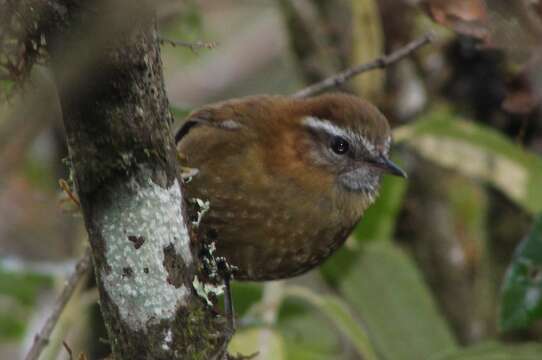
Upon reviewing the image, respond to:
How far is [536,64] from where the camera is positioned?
3.55m

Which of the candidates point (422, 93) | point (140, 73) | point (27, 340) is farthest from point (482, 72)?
point (140, 73)

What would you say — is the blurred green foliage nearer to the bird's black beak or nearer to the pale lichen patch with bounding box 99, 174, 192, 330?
the bird's black beak

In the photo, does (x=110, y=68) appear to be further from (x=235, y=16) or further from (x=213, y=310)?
(x=235, y=16)

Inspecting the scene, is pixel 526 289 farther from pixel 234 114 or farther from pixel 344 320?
pixel 234 114

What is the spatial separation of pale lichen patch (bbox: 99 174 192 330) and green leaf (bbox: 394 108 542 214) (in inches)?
84.7

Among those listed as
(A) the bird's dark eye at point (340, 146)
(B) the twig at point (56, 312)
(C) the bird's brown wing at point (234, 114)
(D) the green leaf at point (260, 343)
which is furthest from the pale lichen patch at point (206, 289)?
(D) the green leaf at point (260, 343)

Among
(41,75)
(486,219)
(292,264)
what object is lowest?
(486,219)

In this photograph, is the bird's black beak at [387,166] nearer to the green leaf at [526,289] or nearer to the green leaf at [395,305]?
the green leaf at [526,289]

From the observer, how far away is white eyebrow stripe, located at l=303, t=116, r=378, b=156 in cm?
364

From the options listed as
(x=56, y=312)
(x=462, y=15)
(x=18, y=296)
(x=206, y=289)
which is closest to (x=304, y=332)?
(x=18, y=296)

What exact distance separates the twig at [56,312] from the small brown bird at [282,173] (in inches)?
16.4

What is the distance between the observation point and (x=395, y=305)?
471 centimetres

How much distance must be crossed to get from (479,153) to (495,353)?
1.32 metres

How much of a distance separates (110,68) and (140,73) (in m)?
0.08
